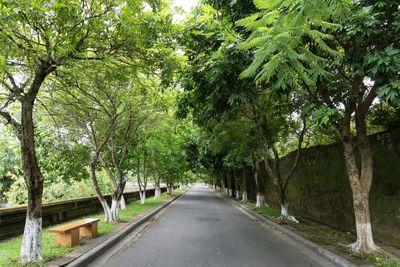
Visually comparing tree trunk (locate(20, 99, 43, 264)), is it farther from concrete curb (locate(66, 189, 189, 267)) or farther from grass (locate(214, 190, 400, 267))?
grass (locate(214, 190, 400, 267))

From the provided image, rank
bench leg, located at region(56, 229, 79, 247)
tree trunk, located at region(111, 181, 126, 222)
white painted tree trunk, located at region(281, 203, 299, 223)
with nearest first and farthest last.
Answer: bench leg, located at region(56, 229, 79, 247), tree trunk, located at region(111, 181, 126, 222), white painted tree trunk, located at region(281, 203, 299, 223)

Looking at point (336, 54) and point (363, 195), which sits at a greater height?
point (336, 54)

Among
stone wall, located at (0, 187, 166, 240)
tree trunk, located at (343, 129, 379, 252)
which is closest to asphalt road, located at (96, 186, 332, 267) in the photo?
tree trunk, located at (343, 129, 379, 252)

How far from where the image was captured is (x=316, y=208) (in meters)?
14.0

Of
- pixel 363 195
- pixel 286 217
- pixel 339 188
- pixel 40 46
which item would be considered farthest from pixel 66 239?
pixel 286 217

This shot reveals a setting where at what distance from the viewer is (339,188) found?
11617 mm

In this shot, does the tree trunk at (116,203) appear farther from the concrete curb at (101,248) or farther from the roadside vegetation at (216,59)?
the roadside vegetation at (216,59)

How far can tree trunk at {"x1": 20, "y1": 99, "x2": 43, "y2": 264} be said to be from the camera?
655 cm

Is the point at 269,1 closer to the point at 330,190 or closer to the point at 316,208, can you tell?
the point at 330,190

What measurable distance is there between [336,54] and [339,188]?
880 centimetres

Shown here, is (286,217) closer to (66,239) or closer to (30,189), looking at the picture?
(66,239)

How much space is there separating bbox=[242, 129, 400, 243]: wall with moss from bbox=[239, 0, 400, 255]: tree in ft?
4.83

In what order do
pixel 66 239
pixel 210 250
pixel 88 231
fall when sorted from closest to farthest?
pixel 66 239
pixel 210 250
pixel 88 231

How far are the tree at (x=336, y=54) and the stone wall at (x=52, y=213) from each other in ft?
28.9
